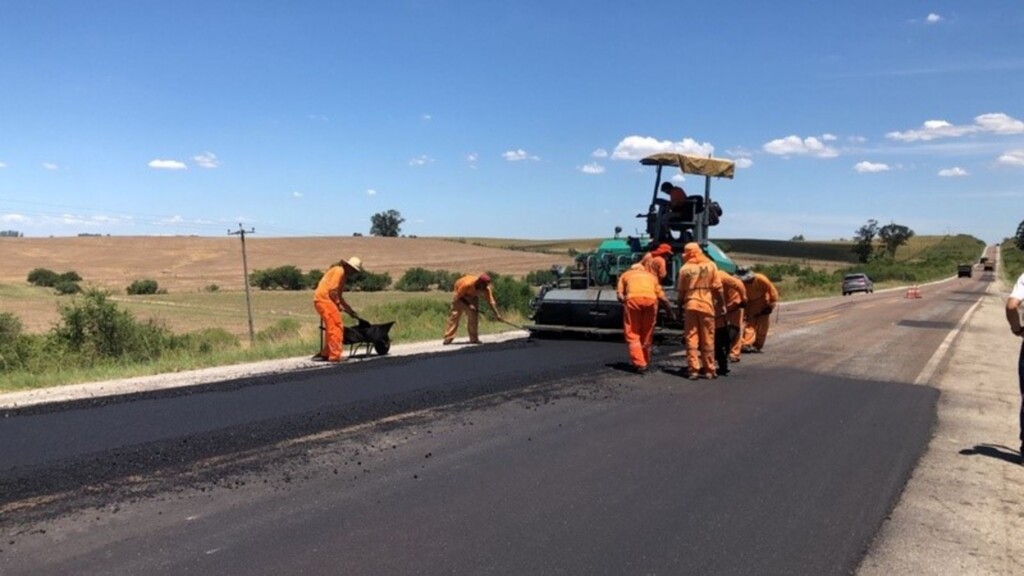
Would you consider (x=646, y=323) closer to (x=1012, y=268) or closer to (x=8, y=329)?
(x=8, y=329)

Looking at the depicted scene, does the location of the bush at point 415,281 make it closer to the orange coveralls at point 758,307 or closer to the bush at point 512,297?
the bush at point 512,297

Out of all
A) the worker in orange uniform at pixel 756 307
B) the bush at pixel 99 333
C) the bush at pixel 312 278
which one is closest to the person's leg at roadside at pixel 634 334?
the worker in orange uniform at pixel 756 307

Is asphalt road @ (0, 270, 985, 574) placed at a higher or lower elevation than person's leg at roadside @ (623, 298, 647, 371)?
lower

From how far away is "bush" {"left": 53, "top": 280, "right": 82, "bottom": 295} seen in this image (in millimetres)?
45906

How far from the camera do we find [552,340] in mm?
13617

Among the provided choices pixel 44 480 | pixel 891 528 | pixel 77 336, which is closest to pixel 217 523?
pixel 44 480

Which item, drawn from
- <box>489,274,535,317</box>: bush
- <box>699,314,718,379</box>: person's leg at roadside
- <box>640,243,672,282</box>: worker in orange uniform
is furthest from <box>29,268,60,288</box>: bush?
<box>699,314,718,379</box>: person's leg at roadside

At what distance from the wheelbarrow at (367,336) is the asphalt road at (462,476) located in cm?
199

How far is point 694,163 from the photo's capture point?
13.7 metres

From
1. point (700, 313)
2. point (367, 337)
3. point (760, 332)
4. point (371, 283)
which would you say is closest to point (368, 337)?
point (367, 337)

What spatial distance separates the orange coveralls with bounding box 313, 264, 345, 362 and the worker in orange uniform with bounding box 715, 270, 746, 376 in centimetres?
528

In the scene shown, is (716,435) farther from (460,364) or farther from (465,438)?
(460,364)

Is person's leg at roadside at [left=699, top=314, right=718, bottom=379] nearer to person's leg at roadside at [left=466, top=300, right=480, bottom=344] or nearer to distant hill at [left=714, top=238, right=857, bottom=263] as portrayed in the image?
person's leg at roadside at [left=466, top=300, right=480, bottom=344]

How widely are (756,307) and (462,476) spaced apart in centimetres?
837
